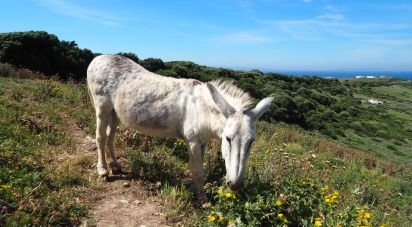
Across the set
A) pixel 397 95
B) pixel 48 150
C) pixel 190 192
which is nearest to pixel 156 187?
pixel 190 192

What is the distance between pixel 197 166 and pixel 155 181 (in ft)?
3.38

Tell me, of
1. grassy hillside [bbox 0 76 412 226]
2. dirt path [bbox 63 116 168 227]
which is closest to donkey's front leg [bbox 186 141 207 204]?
grassy hillside [bbox 0 76 412 226]

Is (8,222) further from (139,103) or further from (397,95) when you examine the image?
(397,95)

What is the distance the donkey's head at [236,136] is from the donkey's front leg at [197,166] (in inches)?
29.5

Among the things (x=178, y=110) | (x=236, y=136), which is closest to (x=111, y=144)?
(x=178, y=110)

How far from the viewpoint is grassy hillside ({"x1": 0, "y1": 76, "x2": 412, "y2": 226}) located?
453 centimetres

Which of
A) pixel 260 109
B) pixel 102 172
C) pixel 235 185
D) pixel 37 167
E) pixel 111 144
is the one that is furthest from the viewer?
pixel 111 144

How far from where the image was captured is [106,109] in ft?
20.0

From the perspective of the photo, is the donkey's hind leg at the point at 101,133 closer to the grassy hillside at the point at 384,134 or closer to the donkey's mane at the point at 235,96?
the donkey's mane at the point at 235,96

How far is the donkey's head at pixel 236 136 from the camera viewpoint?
437 centimetres

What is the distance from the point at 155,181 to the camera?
614cm

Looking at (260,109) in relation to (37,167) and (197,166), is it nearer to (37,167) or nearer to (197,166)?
(197,166)

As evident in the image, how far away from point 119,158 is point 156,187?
4.49ft

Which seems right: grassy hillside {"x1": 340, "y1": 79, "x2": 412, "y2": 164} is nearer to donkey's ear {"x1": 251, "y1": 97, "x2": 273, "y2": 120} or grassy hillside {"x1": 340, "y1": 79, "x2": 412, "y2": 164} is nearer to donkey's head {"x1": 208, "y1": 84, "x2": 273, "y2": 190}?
donkey's ear {"x1": 251, "y1": 97, "x2": 273, "y2": 120}
